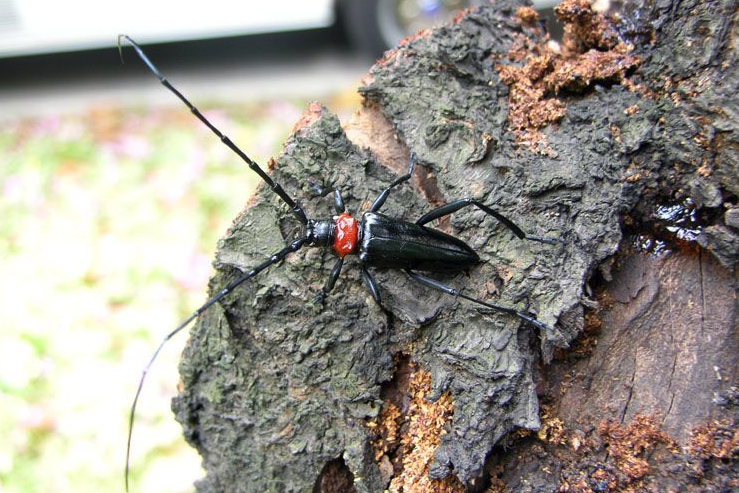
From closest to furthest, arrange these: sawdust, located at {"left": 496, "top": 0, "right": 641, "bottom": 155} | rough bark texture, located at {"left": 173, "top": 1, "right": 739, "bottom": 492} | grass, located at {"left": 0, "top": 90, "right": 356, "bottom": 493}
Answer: rough bark texture, located at {"left": 173, "top": 1, "right": 739, "bottom": 492} < sawdust, located at {"left": 496, "top": 0, "right": 641, "bottom": 155} < grass, located at {"left": 0, "top": 90, "right": 356, "bottom": 493}

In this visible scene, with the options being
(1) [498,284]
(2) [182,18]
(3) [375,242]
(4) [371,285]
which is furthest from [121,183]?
(1) [498,284]

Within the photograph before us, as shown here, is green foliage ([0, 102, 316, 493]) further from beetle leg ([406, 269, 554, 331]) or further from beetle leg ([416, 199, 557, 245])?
beetle leg ([416, 199, 557, 245])

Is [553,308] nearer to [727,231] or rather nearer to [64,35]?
[727,231]

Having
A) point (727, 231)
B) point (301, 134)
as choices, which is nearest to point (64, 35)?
point (301, 134)

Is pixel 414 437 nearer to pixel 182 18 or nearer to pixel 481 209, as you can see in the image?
pixel 481 209

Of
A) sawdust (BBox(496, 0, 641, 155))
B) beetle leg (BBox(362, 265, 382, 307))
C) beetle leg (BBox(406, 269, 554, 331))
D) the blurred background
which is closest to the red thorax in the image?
beetle leg (BBox(362, 265, 382, 307))
